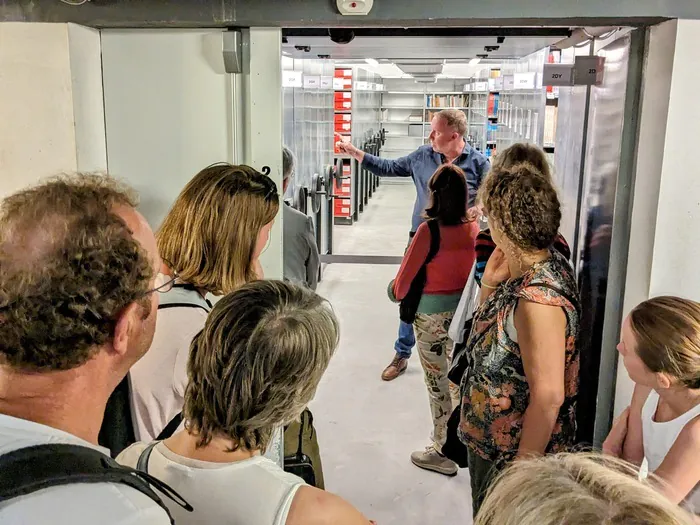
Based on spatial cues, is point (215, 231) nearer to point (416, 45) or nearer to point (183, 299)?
point (183, 299)

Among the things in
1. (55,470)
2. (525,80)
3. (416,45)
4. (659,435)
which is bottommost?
(659,435)

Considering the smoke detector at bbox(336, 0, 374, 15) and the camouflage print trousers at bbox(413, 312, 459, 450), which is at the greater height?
the smoke detector at bbox(336, 0, 374, 15)

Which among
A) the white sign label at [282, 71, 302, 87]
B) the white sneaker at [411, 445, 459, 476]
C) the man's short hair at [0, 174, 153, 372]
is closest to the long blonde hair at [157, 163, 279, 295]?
the man's short hair at [0, 174, 153, 372]

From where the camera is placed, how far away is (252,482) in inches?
40.5

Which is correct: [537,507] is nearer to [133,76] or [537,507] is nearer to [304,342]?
[304,342]

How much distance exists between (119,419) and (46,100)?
1.06 meters

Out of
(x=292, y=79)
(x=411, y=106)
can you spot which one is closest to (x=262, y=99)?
(x=292, y=79)

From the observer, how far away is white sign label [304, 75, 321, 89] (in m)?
Result: 5.30

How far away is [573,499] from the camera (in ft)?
2.34

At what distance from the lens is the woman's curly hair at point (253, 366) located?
3.59ft

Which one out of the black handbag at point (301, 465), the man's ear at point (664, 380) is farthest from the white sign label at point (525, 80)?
the black handbag at point (301, 465)

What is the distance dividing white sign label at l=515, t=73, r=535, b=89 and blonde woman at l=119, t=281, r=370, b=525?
9.72ft

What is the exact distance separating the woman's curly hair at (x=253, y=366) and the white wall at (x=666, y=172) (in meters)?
1.15

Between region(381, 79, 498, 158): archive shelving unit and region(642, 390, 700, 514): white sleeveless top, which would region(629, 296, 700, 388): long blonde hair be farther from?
region(381, 79, 498, 158): archive shelving unit
